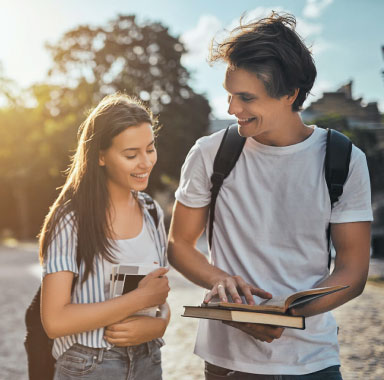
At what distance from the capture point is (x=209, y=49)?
8.18ft

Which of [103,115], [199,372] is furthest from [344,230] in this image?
[199,372]

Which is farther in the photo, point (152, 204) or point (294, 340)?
point (152, 204)

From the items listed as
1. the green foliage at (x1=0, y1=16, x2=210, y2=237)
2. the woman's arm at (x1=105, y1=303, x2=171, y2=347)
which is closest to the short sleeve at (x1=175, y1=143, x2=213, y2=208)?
the woman's arm at (x1=105, y1=303, x2=171, y2=347)

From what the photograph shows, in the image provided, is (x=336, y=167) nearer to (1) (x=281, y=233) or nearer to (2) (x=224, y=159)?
(1) (x=281, y=233)

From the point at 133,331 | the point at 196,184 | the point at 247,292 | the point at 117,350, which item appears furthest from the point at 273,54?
the point at 117,350

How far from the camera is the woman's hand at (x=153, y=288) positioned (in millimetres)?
2205

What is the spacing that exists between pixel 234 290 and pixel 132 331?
47 centimetres

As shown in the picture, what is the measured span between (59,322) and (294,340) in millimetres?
881

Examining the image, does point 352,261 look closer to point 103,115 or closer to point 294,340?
point 294,340

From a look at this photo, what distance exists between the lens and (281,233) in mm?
2264

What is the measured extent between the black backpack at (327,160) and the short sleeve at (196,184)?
0.04m

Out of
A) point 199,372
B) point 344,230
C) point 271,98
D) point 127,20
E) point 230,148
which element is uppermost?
point 127,20

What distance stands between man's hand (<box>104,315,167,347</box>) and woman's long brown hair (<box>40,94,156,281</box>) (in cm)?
24

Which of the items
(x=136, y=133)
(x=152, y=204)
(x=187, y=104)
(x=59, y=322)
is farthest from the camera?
(x=187, y=104)
